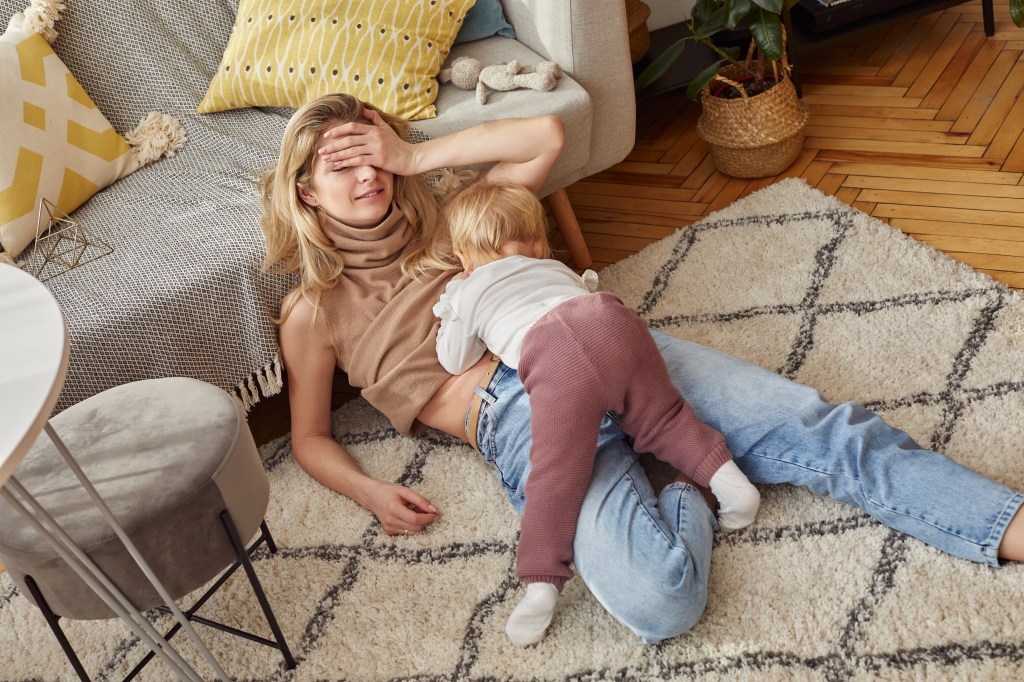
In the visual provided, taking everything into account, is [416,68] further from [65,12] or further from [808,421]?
[808,421]

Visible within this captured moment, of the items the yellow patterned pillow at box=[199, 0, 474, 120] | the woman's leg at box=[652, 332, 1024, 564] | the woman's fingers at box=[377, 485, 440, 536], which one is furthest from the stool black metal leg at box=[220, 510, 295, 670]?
the yellow patterned pillow at box=[199, 0, 474, 120]

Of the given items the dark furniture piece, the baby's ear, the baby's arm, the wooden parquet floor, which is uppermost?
the baby's ear

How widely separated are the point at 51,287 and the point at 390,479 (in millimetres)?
699

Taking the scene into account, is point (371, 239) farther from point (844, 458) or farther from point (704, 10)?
point (704, 10)

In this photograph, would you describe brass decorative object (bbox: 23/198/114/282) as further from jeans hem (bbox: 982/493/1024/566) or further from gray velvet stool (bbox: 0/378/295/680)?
jeans hem (bbox: 982/493/1024/566)

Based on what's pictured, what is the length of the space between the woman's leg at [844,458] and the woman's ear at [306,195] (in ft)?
Answer: 2.23

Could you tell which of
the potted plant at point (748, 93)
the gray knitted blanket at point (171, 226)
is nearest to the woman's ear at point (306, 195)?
the gray knitted blanket at point (171, 226)

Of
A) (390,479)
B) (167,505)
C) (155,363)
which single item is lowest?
(390,479)

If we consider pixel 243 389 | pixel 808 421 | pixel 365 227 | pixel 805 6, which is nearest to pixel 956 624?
pixel 808 421

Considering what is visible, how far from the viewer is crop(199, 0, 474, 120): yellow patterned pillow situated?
1988mm

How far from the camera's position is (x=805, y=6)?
2629 millimetres

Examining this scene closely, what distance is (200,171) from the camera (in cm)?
200

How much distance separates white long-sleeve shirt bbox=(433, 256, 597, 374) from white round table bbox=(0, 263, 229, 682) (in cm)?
60

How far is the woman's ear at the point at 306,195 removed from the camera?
1688 mm
